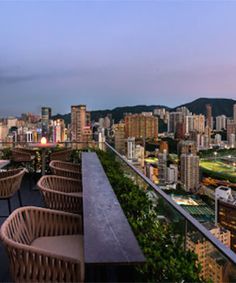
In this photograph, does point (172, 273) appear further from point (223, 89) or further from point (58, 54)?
point (223, 89)

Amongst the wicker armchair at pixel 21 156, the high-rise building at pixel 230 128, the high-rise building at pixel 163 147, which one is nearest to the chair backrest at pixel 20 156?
the wicker armchair at pixel 21 156

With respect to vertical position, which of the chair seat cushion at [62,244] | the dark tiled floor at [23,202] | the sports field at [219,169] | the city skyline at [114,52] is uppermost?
the city skyline at [114,52]

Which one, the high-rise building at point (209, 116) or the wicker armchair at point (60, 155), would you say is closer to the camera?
the wicker armchair at point (60, 155)

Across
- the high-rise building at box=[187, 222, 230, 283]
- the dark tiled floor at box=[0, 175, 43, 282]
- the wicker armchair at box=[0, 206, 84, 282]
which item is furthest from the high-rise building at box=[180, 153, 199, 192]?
A: the high-rise building at box=[187, 222, 230, 283]

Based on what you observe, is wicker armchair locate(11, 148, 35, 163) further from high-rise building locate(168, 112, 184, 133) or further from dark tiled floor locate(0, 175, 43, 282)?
high-rise building locate(168, 112, 184, 133)

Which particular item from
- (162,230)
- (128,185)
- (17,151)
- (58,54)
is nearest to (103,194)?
(162,230)

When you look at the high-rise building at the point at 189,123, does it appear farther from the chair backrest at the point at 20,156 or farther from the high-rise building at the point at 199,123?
the chair backrest at the point at 20,156
